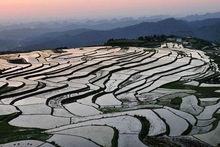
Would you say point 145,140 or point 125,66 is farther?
point 125,66

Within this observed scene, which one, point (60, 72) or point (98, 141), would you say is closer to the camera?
point (98, 141)

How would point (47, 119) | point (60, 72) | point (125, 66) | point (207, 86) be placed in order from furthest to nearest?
1. point (125, 66)
2. point (60, 72)
3. point (207, 86)
4. point (47, 119)

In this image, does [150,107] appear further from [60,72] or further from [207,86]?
[60,72]

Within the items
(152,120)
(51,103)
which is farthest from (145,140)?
(51,103)

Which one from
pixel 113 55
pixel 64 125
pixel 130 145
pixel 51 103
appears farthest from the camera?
pixel 113 55

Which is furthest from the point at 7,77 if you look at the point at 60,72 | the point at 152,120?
the point at 152,120

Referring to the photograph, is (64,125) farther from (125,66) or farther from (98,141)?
(125,66)
